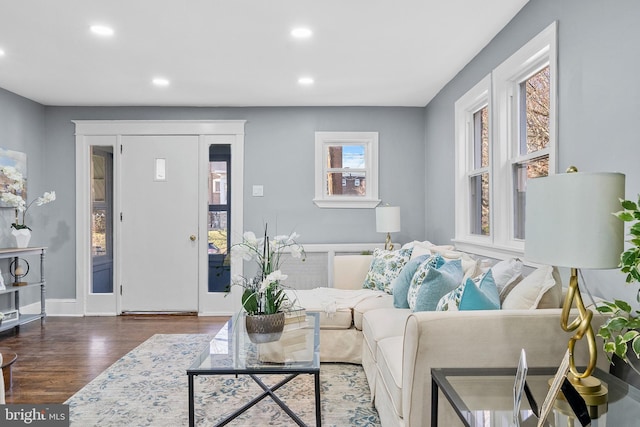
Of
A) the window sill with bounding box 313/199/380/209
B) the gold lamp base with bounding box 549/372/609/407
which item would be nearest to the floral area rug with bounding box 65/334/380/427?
the gold lamp base with bounding box 549/372/609/407

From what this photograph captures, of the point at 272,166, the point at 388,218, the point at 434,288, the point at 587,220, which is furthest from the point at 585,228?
the point at 272,166

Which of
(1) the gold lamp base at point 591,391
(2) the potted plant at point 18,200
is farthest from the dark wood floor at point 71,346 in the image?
(1) the gold lamp base at point 591,391

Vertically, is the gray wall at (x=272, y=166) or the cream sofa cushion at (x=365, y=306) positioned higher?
the gray wall at (x=272, y=166)

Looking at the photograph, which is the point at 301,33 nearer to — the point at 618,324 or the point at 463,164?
the point at 463,164

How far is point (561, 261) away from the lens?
4.35 feet

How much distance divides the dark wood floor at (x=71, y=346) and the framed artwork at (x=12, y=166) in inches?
55.7

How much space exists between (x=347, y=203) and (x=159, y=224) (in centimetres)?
226

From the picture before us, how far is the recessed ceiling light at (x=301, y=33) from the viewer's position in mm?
2923

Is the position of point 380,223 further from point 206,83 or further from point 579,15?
point 579,15

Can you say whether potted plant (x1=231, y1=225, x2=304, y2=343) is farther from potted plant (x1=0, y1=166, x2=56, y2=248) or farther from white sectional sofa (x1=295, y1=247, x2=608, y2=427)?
potted plant (x1=0, y1=166, x2=56, y2=248)

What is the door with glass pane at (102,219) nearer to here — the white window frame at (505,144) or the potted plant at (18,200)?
the potted plant at (18,200)

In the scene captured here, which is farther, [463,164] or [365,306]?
[463,164]

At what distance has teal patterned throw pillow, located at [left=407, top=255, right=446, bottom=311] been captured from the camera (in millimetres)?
2736

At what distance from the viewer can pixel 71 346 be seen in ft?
12.2
